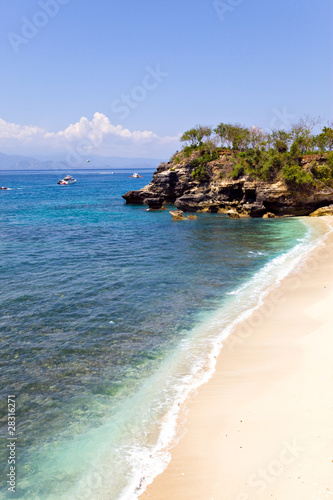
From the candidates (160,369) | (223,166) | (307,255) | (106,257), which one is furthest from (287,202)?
(160,369)

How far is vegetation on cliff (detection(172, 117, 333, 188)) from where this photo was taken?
161 feet

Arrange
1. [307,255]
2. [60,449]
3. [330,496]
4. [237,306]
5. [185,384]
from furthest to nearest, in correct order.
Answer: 1. [307,255]
2. [237,306]
3. [185,384]
4. [60,449]
5. [330,496]

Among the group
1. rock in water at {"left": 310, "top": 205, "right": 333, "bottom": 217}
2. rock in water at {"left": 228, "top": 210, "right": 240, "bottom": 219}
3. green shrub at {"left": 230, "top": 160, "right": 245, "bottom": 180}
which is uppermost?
green shrub at {"left": 230, "top": 160, "right": 245, "bottom": 180}

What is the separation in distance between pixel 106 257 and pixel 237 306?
1404cm

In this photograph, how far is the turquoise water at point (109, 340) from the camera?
8.39 meters

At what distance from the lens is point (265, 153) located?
174ft

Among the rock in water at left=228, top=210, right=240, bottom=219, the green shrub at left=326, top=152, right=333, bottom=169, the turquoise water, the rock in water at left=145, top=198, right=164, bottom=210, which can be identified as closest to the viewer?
the turquoise water

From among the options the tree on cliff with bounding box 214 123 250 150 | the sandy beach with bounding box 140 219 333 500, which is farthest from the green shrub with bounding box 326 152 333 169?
the sandy beach with bounding box 140 219 333 500

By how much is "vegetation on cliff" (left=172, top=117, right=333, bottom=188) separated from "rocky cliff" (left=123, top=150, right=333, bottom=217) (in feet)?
1.92

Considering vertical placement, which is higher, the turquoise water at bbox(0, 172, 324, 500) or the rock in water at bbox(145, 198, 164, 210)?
the rock in water at bbox(145, 198, 164, 210)

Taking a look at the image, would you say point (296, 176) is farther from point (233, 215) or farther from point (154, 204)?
point (154, 204)

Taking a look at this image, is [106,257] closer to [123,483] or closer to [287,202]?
[123,483]

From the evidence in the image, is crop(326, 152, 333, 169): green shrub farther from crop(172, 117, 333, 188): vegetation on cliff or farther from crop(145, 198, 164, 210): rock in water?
crop(145, 198, 164, 210): rock in water

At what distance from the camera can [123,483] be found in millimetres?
7609
